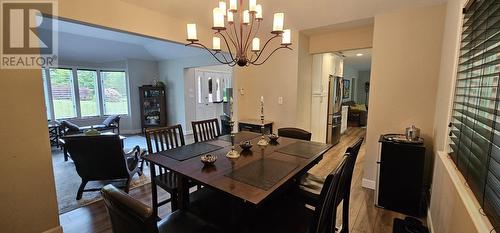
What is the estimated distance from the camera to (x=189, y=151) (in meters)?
2.08

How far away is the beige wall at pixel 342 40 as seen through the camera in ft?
10.9

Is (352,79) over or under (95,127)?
over

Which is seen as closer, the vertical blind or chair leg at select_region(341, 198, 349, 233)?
the vertical blind

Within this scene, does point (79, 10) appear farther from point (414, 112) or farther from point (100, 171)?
point (414, 112)

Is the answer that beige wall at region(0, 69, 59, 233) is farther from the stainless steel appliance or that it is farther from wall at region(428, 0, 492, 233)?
the stainless steel appliance

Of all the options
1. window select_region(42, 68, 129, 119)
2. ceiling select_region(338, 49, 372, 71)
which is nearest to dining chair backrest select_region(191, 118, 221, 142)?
ceiling select_region(338, 49, 372, 71)

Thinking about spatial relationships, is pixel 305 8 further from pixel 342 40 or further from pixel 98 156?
pixel 98 156

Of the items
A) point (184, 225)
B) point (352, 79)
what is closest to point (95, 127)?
point (184, 225)

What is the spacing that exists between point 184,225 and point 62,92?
667 cm

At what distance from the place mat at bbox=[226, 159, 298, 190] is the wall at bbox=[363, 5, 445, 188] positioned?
1862mm

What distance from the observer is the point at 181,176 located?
5.28 ft

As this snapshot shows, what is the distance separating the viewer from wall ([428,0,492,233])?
111 centimetres

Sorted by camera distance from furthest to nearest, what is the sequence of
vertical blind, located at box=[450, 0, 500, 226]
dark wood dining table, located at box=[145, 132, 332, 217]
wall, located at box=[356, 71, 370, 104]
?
wall, located at box=[356, 71, 370, 104] < dark wood dining table, located at box=[145, 132, 332, 217] < vertical blind, located at box=[450, 0, 500, 226]

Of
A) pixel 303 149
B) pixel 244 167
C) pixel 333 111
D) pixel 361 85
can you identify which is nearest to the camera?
pixel 244 167
